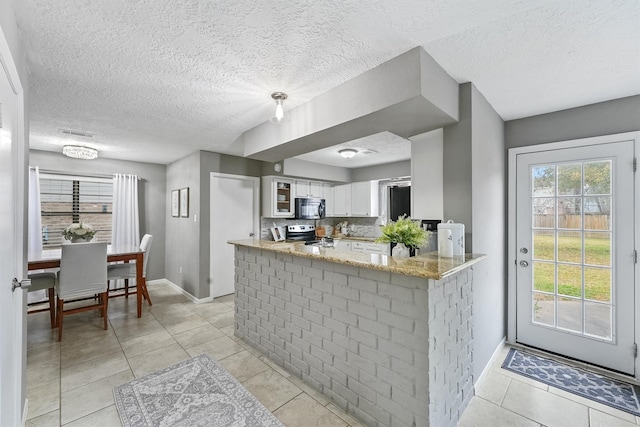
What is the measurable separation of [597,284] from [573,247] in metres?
0.35

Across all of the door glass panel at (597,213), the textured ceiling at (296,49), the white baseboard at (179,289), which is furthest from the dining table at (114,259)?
the door glass panel at (597,213)

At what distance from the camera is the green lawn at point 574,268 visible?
2395mm

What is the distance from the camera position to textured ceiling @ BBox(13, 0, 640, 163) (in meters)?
1.35

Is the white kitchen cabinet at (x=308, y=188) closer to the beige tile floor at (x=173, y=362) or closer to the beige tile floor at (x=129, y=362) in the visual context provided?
the beige tile floor at (x=129, y=362)

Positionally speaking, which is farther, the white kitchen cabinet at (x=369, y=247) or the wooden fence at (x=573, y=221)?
the white kitchen cabinet at (x=369, y=247)

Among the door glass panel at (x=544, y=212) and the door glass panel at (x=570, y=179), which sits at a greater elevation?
the door glass panel at (x=570, y=179)

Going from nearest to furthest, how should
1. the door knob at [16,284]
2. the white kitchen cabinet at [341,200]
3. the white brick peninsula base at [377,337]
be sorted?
the door knob at [16,284], the white brick peninsula base at [377,337], the white kitchen cabinet at [341,200]

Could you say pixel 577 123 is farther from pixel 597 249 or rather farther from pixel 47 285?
pixel 47 285

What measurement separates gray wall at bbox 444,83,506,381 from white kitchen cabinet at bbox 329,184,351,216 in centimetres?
321

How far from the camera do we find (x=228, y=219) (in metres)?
4.57

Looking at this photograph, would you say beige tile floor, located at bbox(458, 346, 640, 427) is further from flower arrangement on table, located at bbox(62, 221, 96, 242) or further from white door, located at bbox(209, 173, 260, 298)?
flower arrangement on table, located at bbox(62, 221, 96, 242)

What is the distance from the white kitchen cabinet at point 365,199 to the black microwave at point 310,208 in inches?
25.2

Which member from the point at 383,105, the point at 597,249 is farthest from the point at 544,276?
the point at 383,105

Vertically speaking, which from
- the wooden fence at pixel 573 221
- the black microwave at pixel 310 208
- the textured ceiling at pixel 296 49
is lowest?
the wooden fence at pixel 573 221
